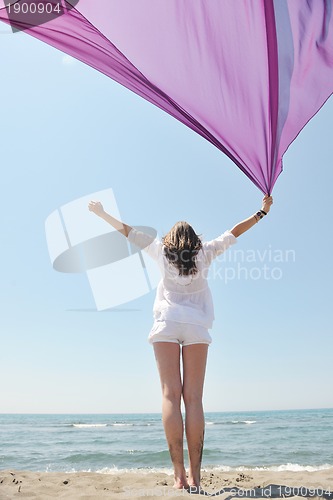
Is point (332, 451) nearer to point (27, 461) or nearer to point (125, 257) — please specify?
point (27, 461)

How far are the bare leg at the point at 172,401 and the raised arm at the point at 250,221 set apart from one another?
0.94 meters

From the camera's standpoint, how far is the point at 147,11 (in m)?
3.73

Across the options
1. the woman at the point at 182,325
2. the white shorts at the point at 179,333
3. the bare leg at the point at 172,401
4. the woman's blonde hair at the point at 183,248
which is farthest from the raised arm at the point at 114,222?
the bare leg at the point at 172,401

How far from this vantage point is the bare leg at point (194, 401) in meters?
2.99

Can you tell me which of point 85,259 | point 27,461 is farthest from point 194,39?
point 27,461

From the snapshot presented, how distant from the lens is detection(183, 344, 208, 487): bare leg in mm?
2988

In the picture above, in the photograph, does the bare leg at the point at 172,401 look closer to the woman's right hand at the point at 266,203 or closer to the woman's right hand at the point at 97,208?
the woman's right hand at the point at 97,208

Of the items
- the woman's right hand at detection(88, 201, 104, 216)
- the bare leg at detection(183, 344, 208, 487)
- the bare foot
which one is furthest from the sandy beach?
the woman's right hand at detection(88, 201, 104, 216)

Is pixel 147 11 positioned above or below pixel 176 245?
above

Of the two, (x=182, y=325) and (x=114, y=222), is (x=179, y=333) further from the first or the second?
(x=114, y=222)

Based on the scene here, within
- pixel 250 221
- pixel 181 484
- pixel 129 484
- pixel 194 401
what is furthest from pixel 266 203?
pixel 129 484

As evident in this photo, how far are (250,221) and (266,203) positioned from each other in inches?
9.9

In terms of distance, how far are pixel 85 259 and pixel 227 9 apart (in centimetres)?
424

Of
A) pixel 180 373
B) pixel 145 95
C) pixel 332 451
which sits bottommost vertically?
pixel 332 451
